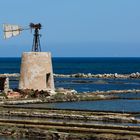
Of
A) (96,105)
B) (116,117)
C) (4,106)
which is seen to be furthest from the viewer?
(96,105)

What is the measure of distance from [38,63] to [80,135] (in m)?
21.5

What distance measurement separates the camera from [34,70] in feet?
170

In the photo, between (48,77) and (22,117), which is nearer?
(22,117)

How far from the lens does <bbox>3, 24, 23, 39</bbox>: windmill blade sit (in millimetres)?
53156

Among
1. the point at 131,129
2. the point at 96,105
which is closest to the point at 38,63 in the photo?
the point at 96,105

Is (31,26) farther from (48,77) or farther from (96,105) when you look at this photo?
(96,105)

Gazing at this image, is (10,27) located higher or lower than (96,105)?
higher

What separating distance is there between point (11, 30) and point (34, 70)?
12.1 ft

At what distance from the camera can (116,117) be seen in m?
37.5

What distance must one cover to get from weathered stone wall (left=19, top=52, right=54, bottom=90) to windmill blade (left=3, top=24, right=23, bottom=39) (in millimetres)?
2149

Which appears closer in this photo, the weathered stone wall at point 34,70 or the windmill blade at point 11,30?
the weathered stone wall at point 34,70

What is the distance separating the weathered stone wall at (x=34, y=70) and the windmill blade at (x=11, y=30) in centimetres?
215

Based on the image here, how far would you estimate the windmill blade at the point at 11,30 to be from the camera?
174 feet

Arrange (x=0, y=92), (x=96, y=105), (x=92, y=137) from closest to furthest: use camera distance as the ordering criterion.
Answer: (x=92, y=137) < (x=96, y=105) < (x=0, y=92)
